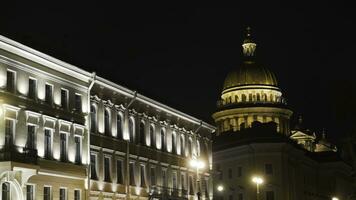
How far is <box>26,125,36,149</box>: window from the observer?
4097 cm

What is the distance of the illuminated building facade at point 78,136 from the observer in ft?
129

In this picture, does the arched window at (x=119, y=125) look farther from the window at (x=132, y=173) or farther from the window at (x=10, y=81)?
the window at (x=10, y=81)

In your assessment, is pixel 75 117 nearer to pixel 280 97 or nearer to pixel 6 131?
pixel 6 131

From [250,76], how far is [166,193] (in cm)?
7858

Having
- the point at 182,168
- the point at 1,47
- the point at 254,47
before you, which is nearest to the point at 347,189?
the point at 254,47

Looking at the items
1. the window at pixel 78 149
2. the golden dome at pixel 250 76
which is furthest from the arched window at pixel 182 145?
the golden dome at pixel 250 76

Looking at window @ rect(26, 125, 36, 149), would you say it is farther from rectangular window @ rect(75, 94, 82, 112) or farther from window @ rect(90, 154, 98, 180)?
window @ rect(90, 154, 98, 180)

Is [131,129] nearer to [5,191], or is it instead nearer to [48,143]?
[48,143]

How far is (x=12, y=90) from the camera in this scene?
131ft

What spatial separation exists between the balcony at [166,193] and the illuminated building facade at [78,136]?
0.08 metres

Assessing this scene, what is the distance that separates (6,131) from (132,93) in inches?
617

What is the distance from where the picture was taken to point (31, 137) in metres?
41.3

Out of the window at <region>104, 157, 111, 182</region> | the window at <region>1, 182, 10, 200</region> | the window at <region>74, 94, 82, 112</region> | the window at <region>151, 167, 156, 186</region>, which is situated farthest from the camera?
the window at <region>151, 167, 156, 186</region>

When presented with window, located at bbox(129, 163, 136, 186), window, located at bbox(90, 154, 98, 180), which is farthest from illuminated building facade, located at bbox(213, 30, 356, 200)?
window, located at bbox(90, 154, 98, 180)
